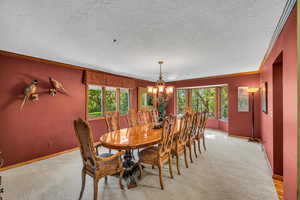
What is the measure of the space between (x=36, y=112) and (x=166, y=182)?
129 inches

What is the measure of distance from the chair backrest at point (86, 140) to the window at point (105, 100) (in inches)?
100

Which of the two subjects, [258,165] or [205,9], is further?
[258,165]

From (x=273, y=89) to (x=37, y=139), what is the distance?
5071mm

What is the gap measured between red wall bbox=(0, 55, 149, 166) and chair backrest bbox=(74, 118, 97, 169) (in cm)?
217

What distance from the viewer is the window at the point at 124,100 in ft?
16.9

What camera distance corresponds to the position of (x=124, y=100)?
532 cm

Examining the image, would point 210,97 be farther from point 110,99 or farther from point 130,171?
point 130,171

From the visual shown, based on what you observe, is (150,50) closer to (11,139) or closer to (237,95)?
(11,139)

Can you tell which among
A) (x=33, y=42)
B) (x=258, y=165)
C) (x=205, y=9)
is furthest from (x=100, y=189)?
(x=258, y=165)

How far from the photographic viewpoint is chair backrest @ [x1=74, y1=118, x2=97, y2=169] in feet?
5.19

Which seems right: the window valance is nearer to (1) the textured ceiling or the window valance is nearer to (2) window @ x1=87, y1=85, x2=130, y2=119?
(2) window @ x1=87, y1=85, x2=130, y2=119

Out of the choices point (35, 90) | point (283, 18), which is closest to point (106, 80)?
point (35, 90)

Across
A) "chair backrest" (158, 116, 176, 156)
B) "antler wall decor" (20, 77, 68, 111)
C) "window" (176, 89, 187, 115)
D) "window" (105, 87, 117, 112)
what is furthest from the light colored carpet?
"window" (176, 89, 187, 115)

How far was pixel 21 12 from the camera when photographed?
1485mm
